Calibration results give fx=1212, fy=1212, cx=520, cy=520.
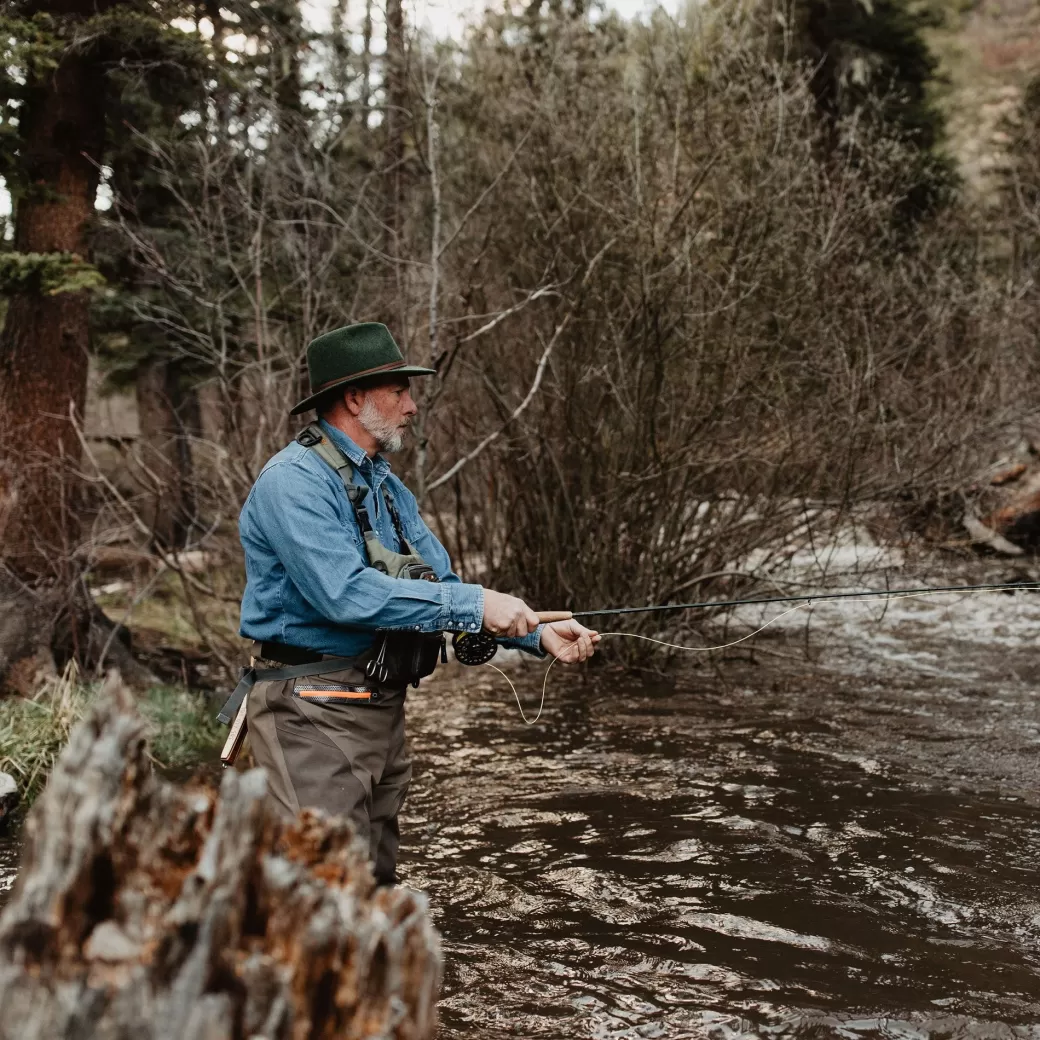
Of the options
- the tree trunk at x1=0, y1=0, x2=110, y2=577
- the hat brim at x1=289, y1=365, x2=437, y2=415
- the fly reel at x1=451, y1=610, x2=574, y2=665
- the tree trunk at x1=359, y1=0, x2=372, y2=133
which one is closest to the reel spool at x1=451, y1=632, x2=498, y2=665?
the fly reel at x1=451, y1=610, x2=574, y2=665

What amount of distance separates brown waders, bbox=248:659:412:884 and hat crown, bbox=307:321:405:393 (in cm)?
97

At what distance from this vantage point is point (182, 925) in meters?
1.74

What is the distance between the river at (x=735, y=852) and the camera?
4.15 meters

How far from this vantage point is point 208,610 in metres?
13.0

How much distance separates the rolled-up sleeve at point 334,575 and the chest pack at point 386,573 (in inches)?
4.8

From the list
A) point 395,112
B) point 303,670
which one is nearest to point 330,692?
point 303,670

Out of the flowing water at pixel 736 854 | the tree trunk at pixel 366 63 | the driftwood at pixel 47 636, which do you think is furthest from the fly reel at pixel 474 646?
the tree trunk at pixel 366 63

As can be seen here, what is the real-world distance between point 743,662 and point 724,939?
236 inches

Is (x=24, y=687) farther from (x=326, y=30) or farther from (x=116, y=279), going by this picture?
(x=116, y=279)

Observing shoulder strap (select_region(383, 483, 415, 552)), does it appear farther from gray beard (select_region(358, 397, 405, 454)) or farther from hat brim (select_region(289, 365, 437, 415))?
hat brim (select_region(289, 365, 437, 415))

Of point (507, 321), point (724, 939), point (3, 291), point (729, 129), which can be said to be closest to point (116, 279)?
point (3, 291)

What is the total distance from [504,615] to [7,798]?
13.2 feet

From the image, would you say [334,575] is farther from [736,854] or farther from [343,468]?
[736,854]

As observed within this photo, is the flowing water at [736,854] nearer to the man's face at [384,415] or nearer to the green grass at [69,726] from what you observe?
the green grass at [69,726]
